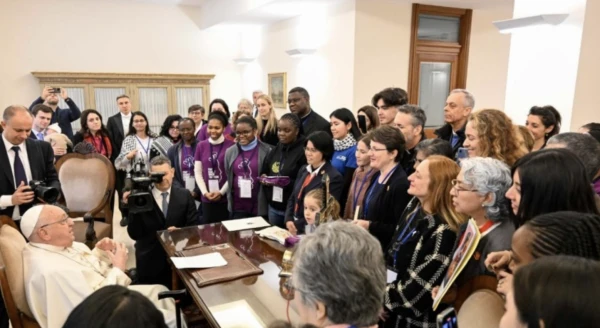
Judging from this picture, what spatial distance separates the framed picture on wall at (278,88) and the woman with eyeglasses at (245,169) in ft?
12.9

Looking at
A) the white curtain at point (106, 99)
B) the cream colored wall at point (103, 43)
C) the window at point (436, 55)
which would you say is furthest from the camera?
the white curtain at point (106, 99)

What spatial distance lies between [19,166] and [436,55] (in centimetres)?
542

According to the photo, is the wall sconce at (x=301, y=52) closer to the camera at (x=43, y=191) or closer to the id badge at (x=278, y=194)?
the id badge at (x=278, y=194)

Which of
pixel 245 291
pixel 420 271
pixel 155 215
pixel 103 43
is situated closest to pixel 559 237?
pixel 420 271

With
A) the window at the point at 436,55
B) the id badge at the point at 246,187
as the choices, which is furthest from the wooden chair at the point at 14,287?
the window at the point at 436,55

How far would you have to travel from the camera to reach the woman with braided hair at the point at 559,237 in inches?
42.8

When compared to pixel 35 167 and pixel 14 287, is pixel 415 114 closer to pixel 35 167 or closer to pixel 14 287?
pixel 14 287

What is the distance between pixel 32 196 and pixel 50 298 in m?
1.20

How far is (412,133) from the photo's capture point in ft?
9.73

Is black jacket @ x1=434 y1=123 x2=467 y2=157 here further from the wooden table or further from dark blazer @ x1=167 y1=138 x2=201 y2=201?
dark blazer @ x1=167 y1=138 x2=201 y2=201

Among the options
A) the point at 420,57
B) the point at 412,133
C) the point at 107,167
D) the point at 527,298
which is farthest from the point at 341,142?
the point at 420,57

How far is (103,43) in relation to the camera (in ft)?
25.4

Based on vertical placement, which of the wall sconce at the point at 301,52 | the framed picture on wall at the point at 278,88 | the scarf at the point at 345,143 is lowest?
the scarf at the point at 345,143

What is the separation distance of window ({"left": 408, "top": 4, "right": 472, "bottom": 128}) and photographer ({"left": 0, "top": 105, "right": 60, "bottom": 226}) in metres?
4.76
